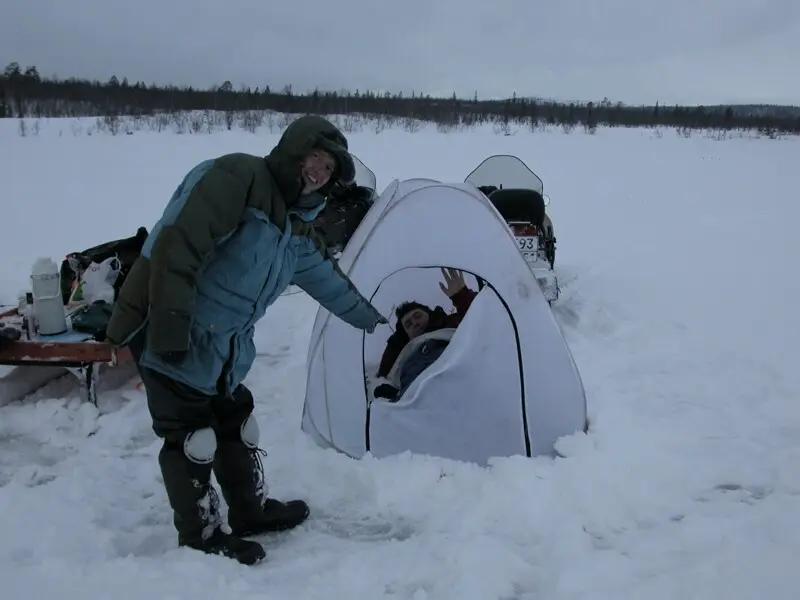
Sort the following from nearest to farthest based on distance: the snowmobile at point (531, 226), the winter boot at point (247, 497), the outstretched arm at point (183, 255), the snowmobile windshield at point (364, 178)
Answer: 1. the outstretched arm at point (183, 255)
2. the winter boot at point (247, 497)
3. the snowmobile at point (531, 226)
4. the snowmobile windshield at point (364, 178)

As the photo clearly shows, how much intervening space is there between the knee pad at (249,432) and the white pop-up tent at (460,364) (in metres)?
0.69

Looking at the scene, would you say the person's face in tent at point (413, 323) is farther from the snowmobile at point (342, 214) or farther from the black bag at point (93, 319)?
the snowmobile at point (342, 214)

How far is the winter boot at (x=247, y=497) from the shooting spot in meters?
2.46

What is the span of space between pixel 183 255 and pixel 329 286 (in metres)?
0.77

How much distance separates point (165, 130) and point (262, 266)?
19373mm

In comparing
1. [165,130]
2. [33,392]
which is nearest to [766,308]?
[33,392]

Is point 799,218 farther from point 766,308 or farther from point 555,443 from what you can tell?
point 555,443

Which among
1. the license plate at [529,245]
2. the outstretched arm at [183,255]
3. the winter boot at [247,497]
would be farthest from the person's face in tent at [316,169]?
the license plate at [529,245]

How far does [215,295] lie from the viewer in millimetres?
2105

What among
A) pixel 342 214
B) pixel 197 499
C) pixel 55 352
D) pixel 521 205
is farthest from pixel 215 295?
pixel 342 214

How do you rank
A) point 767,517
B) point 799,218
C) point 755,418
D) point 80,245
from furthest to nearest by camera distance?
1. point 799,218
2. point 80,245
3. point 755,418
4. point 767,517

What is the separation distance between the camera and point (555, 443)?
118 inches

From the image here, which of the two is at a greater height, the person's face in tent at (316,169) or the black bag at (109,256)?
the person's face in tent at (316,169)

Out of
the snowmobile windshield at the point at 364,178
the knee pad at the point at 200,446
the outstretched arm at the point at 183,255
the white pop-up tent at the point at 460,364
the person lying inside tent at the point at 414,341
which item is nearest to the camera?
the outstretched arm at the point at 183,255
